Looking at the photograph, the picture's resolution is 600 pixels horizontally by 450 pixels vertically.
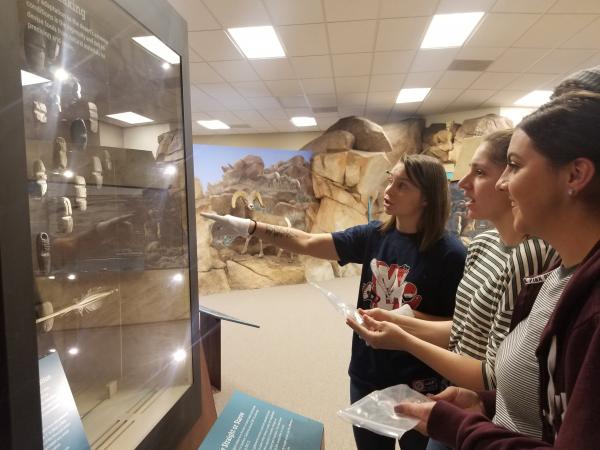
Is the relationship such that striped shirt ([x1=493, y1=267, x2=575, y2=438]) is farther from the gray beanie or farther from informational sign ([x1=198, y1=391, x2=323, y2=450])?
informational sign ([x1=198, y1=391, x2=323, y2=450])

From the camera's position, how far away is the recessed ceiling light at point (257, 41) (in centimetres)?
466

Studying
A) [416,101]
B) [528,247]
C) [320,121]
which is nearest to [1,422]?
[528,247]

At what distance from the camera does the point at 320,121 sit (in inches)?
376

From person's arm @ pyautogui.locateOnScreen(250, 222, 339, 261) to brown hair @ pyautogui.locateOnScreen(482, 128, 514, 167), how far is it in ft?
2.90

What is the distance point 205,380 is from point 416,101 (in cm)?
759

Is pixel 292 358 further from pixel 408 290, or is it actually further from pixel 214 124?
pixel 214 124

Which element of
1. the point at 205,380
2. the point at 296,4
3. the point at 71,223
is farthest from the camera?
the point at 296,4

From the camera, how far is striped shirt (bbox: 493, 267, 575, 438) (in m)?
0.78

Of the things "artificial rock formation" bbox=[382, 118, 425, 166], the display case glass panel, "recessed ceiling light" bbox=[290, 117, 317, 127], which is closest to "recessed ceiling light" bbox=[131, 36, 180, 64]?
the display case glass panel

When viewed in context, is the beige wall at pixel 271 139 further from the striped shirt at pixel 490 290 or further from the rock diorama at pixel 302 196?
the striped shirt at pixel 490 290

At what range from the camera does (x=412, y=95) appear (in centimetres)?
738

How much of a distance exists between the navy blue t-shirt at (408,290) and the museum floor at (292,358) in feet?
3.87

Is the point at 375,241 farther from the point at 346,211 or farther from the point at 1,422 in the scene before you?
the point at 346,211

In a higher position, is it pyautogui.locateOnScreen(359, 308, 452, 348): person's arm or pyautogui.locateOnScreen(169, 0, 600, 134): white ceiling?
pyautogui.locateOnScreen(169, 0, 600, 134): white ceiling
